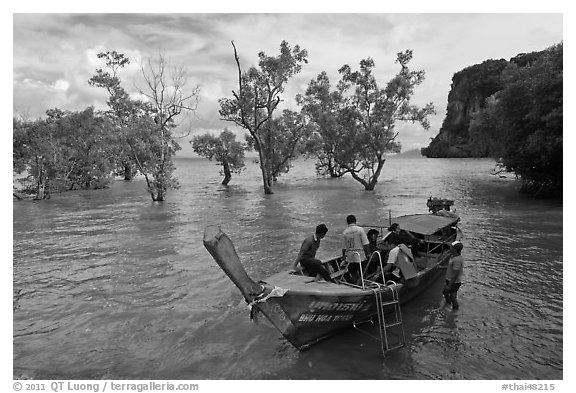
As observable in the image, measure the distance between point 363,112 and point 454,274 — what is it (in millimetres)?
28755

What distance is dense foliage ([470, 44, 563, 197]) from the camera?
23.3 meters

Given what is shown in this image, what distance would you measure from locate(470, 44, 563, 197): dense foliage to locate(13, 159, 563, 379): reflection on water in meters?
5.14

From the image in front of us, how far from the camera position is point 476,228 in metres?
20.2

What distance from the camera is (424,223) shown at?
14.1 meters

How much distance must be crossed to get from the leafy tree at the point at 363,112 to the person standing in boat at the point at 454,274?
26.7m

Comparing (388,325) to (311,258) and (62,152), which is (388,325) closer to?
(311,258)

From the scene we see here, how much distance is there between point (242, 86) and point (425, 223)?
25134mm

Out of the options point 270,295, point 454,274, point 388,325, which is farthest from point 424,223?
point 270,295

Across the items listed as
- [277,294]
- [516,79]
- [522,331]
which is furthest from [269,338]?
[516,79]

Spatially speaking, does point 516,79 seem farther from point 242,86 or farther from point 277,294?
point 277,294

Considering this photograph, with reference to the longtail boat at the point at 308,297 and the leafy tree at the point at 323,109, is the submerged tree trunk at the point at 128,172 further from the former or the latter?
the longtail boat at the point at 308,297
